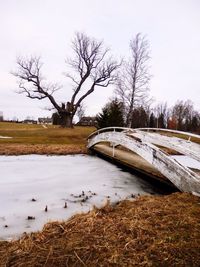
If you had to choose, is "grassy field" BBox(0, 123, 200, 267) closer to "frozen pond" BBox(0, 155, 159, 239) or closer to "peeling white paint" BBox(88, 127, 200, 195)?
"frozen pond" BBox(0, 155, 159, 239)

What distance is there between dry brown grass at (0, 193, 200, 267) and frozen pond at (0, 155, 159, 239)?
76 centimetres

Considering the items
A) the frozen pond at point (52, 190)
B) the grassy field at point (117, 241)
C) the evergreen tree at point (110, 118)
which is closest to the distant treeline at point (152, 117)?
the evergreen tree at point (110, 118)

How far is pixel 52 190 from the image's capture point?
22.9 feet

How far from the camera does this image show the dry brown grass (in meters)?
3.04

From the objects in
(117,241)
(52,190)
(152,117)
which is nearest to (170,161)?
(52,190)

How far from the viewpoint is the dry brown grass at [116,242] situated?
304 centimetres

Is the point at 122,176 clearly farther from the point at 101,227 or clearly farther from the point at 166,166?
the point at 101,227

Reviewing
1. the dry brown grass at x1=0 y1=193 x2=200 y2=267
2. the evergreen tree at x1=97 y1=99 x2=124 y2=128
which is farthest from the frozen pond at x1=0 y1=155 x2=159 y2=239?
the evergreen tree at x1=97 y1=99 x2=124 y2=128

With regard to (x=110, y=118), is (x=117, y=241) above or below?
below

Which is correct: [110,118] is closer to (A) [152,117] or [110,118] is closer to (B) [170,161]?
(B) [170,161]

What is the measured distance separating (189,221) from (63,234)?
171 cm

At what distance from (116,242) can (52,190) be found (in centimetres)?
383

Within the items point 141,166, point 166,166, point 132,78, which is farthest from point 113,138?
point 132,78

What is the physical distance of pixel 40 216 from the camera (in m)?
5.04
